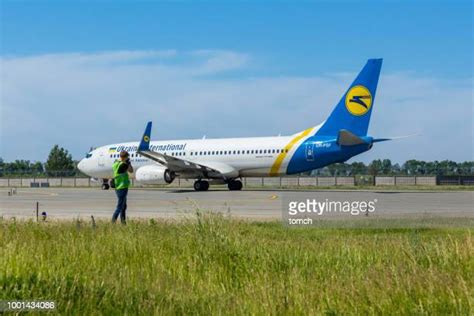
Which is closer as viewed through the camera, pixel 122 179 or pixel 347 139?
pixel 122 179

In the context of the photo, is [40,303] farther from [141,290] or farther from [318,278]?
[318,278]

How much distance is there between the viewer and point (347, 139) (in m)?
40.3

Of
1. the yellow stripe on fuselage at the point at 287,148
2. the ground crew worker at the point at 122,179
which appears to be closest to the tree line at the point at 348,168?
the yellow stripe on fuselage at the point at 287,148

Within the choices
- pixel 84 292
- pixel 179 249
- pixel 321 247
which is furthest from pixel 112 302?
pixel 321 247

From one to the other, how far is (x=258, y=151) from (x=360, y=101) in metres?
7.60

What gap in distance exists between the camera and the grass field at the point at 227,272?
7508 mm

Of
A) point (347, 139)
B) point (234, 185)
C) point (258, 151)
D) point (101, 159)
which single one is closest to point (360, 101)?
point (347, 139)

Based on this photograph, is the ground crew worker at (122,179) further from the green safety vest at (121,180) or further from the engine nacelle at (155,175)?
the engine nacelle at (155,175)

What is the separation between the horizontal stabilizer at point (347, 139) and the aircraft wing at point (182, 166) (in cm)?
901

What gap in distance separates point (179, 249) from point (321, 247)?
2.32 metres

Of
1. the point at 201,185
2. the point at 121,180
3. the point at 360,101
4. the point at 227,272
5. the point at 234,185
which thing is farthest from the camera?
the point at 234,185

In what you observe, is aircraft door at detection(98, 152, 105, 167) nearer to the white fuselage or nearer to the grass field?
the white fuselage

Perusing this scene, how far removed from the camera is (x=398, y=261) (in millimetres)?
10047

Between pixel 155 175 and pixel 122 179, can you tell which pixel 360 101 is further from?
pixel 122 179
